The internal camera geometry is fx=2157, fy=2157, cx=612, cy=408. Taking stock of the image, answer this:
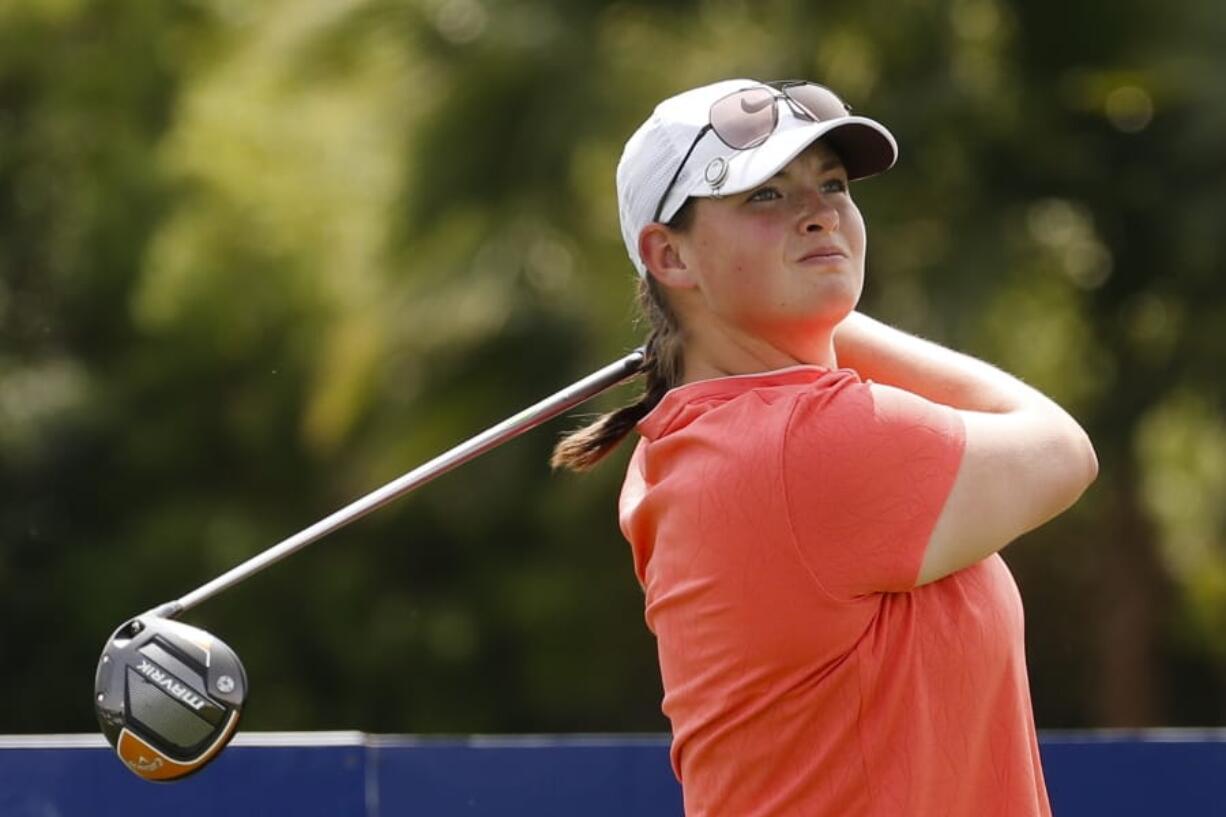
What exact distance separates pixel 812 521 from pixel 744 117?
18.7 inches

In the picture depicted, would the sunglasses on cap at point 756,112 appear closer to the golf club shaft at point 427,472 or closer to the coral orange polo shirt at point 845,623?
the coral orange polo shirt at point 845,623

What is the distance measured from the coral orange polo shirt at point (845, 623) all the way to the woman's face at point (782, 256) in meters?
0.12

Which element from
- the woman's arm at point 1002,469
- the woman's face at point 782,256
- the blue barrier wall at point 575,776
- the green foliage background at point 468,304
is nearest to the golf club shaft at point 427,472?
the woman's face at point 782,256

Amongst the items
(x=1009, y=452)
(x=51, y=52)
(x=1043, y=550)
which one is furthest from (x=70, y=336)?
(x=1009, y=452)

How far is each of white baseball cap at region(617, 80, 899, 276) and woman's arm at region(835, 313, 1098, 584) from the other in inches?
10.7

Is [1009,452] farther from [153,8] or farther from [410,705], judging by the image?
[153,8]

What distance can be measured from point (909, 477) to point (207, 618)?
10920mm

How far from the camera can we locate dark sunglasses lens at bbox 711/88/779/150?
7.64 ft

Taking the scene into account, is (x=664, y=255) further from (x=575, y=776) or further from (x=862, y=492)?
(x=575, y=776)

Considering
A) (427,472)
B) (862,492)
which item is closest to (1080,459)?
(862,492)

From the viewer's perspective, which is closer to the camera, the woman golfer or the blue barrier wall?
the woman golfer

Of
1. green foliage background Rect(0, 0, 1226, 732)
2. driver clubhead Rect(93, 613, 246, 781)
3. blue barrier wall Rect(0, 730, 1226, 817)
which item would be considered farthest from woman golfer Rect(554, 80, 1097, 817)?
green foliage background Rect(0, 0, 1226, 732)

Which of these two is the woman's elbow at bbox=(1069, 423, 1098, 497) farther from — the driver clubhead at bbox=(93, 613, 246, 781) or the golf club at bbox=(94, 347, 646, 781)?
the driver clubhead at bbox=(93, 613, 246, 781)

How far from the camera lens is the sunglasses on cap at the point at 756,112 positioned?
2332 mm
